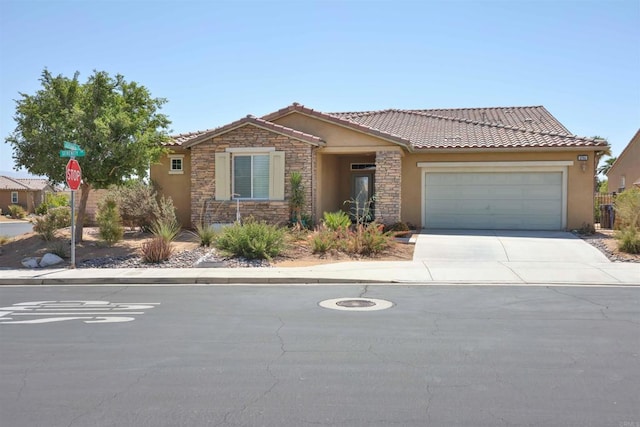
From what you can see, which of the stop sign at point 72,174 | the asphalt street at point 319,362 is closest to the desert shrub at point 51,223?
the stop sign at point 72,174

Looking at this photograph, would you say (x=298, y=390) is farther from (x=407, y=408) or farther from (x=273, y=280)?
(x=273, y=280)

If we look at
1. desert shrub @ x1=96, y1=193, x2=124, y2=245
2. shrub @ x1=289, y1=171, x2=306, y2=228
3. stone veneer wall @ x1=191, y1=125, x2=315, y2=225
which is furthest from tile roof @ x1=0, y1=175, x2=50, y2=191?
shrub @ x1=289, y1=171, x2=306, y2=228

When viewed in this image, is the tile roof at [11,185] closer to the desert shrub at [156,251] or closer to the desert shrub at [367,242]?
the desert shrub at [156,251]

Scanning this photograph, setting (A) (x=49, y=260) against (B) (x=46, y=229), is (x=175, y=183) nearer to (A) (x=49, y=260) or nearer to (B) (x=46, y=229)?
(B) (x=46, y=229)

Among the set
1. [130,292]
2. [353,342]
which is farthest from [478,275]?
[130,292]

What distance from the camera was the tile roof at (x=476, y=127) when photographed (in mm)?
20047

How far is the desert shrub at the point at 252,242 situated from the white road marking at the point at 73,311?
17.0 feet

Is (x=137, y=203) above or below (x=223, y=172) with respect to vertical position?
below

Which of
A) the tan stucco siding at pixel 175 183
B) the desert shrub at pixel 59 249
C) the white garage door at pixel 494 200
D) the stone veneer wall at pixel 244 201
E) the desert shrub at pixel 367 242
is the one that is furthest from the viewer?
the tan stucco siding at pixel 175 183

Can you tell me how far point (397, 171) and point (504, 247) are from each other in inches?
190

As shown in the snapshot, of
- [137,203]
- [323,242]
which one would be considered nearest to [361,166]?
[323,242]

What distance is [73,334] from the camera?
725cm

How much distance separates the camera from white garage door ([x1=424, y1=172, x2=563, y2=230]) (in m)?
20.2

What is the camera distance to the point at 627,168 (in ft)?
122
